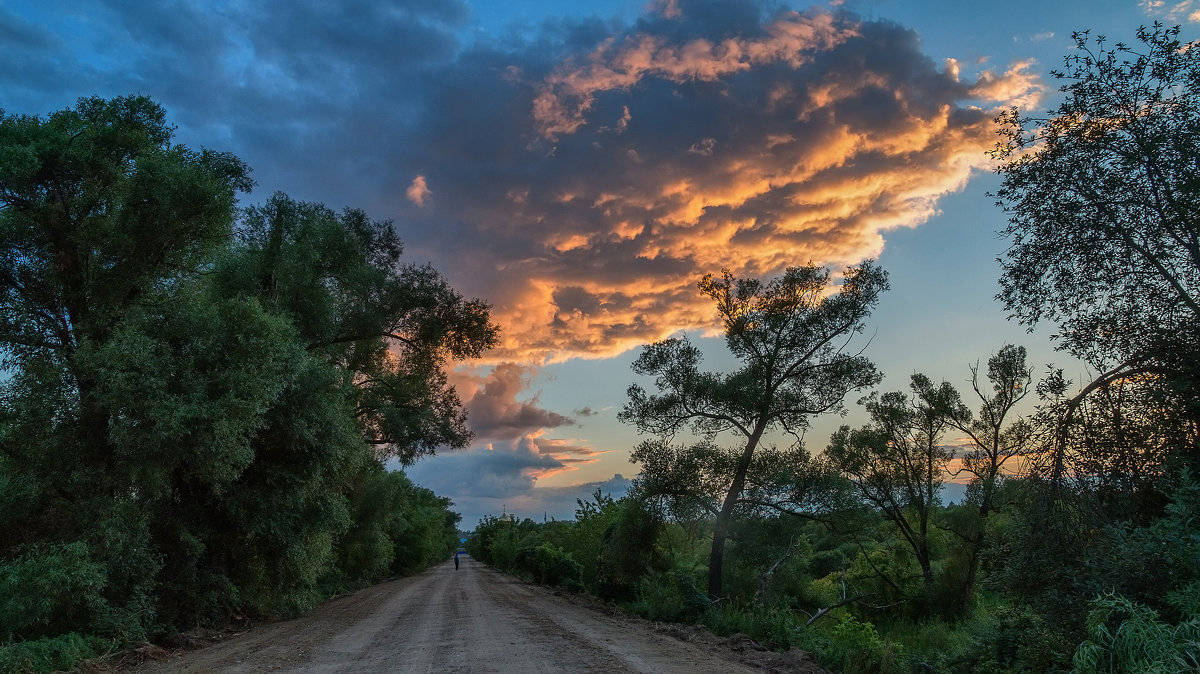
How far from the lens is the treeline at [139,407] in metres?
12.7

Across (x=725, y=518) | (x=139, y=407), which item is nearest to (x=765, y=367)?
(x=725, y=518)

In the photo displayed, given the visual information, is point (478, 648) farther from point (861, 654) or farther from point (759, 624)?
point (861, 654)

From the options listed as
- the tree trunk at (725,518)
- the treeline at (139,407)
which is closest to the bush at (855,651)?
the tree trunk at (725,518)

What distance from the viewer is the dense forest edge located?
764 centimetres

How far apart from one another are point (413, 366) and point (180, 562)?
11.8 metres

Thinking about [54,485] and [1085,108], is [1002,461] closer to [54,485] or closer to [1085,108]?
[1085,108]

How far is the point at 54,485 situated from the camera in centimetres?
1339

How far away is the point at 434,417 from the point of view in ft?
86.2

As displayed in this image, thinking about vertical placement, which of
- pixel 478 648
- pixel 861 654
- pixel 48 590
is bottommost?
pixel 478 648

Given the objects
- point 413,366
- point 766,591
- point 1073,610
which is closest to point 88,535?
point 413,366

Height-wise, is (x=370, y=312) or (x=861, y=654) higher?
(x=370, y=312)

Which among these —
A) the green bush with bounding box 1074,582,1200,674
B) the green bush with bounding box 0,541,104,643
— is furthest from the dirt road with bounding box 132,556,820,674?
the green bush with bounding box 1074,582,1200,674

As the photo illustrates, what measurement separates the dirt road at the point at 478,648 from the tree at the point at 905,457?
17425 millimetres

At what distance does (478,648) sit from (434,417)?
15009 mm
